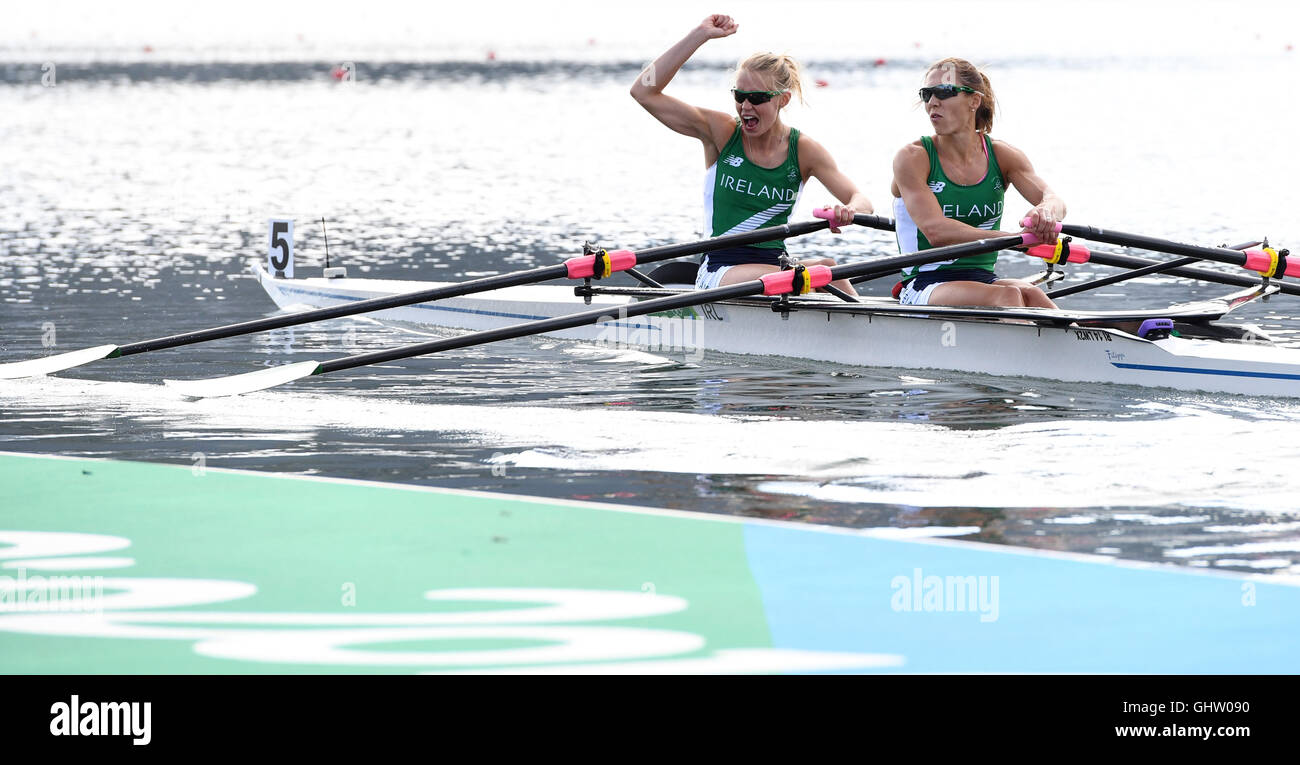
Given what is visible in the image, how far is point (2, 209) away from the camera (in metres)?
21.0

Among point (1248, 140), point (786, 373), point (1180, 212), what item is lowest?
point (786, 373)

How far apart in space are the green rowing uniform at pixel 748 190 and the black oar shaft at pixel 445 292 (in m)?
0.18

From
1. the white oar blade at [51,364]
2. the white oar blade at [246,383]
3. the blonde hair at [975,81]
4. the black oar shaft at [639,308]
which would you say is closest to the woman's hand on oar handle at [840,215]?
the black oar shaft at [639,308]

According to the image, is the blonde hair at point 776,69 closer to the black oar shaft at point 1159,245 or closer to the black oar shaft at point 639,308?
the black oar shaft at point 639,308

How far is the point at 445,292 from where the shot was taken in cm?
881

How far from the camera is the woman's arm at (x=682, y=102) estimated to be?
9.12 meters

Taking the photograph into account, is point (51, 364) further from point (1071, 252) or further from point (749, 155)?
point (1071, 252)

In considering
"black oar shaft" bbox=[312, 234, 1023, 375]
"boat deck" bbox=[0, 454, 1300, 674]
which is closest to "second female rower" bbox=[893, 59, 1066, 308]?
"black oar shaft" bbox=[312, 234, 1023, 375]

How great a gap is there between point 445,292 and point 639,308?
4.39 ft

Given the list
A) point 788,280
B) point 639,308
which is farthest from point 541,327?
point 788,280
